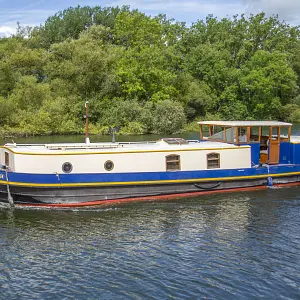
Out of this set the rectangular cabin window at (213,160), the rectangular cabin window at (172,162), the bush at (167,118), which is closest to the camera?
the rectangular cabin window at (172,162)

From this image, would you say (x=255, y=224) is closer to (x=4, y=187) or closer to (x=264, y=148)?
(x=264, y=148)

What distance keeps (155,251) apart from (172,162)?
7.97 metres

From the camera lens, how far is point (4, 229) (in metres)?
19.0

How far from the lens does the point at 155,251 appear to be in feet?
54.2

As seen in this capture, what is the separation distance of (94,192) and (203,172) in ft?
20.2

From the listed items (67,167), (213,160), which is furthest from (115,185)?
(213,160)

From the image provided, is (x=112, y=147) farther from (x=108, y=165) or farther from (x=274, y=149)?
(x=274, y=149)

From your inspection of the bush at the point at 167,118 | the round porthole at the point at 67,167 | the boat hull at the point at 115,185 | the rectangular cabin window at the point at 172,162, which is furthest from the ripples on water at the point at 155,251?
the bush at the point at 167,118

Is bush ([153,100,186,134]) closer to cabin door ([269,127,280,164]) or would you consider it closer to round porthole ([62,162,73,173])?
cabin door ([269,127,280,164])

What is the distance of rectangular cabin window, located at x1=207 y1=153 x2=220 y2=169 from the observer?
24562 millimetres

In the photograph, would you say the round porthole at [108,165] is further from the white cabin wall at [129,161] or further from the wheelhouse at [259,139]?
the wheelhouse at [259,139]

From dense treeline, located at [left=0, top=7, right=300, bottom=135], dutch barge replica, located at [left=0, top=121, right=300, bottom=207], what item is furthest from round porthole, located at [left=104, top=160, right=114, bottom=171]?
dense treeline, located at [left=0, top=7, right=300, bottom=135]

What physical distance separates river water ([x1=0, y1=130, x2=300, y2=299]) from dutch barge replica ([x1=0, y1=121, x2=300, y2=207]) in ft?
2.83

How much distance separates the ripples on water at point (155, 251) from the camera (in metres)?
13.7
